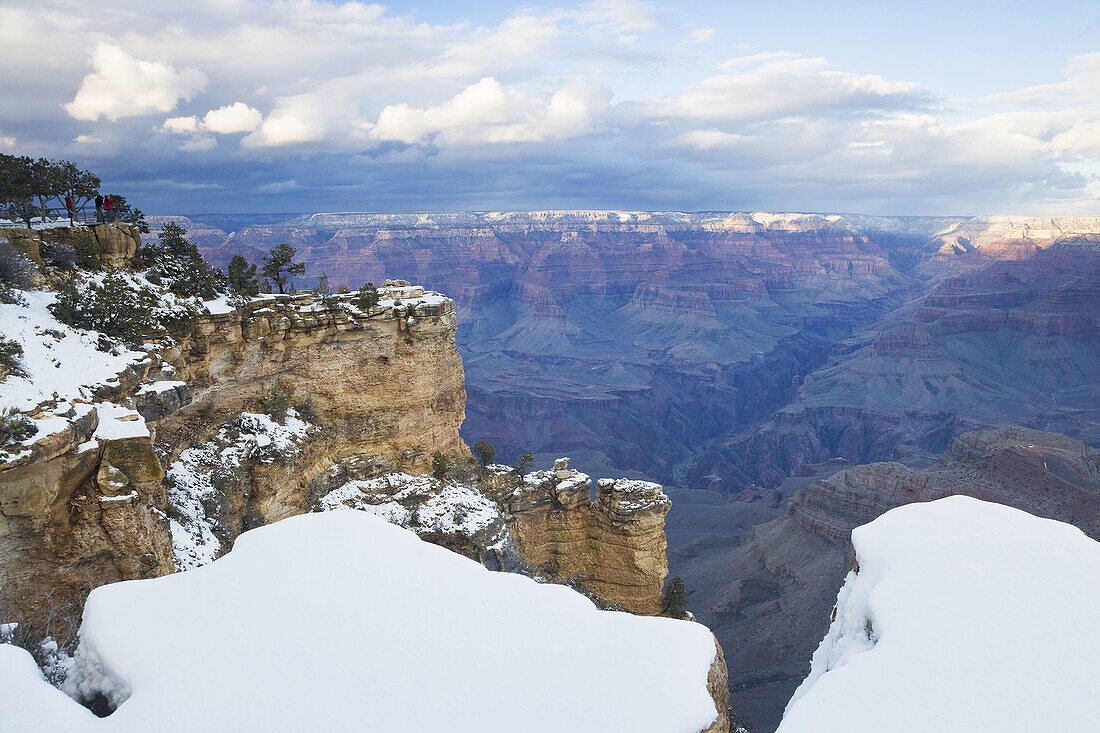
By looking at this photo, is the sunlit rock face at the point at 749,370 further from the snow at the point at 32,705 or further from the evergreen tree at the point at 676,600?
the snow at the point at 32,705

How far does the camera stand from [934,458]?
261ft

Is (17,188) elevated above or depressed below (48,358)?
above

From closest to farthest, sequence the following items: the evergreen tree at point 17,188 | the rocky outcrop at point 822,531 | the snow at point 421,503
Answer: the evergreen tree at point 17,188 → the snow at point 421,503 → the rocky outcrop at point 822,531

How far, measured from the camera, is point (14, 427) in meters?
11.1

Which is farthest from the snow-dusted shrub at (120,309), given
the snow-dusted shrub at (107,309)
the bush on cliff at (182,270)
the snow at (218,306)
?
the bush on cliff at (182,270)

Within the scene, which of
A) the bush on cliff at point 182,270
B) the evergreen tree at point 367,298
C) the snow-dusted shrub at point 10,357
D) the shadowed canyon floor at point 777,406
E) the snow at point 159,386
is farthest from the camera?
the shadowed canyon floor at point 777,406

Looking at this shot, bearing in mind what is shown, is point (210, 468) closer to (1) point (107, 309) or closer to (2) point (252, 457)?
(2) point (252, 457)

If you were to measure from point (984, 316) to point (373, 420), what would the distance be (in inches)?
6082

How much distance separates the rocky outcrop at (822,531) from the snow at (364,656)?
34795 millimetres

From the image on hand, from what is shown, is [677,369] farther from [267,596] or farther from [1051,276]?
[267,596]

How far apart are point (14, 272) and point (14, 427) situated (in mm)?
7208

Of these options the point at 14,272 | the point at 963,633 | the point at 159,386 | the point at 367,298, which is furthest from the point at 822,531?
the point at 14,272

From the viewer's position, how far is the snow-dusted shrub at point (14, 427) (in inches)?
431

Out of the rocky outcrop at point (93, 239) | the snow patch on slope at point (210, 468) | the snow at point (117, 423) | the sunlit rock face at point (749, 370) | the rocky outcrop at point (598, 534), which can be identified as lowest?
the sunlit rock face at point (749, 370)
